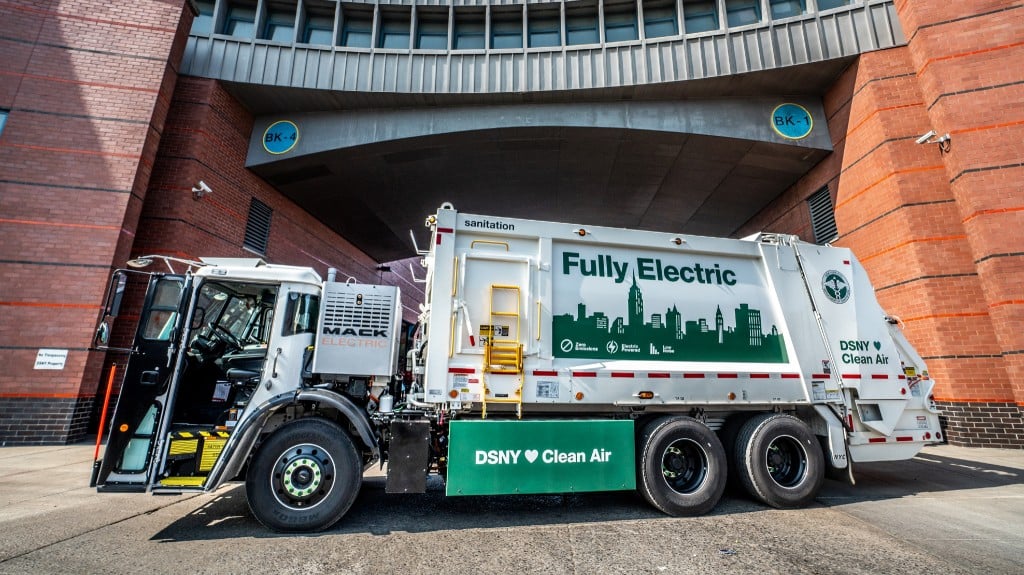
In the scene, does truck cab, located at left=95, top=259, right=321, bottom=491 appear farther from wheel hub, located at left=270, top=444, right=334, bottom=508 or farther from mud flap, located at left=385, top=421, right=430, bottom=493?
mud flap, located at left=385, top=421, right=430, bottom=493

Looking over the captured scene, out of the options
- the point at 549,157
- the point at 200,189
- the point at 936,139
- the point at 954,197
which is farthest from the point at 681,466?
the point at 200,189

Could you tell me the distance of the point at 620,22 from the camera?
12.2m

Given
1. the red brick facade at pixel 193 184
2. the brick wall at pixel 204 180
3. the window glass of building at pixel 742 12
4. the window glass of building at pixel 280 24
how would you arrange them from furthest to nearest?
the window glass of building at pixel 280 24 < the window glass of building at pixel 742 12 < the brick wall at pixel 204 180 < the red brick facade at pixel 193 184

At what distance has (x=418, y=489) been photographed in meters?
4.20

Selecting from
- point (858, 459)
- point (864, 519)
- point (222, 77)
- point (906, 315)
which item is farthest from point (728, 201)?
point (222, 77)

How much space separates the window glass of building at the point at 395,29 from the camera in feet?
40.4

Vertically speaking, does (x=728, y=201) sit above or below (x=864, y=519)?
above

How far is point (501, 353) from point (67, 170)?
33.5ft

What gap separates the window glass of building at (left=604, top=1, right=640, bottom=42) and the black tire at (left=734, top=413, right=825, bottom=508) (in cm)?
1147

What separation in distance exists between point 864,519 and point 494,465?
411 cm

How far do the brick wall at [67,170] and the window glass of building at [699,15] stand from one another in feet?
43.2

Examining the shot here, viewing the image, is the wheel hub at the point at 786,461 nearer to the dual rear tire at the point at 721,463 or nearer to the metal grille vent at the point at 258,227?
the dual rear tire at the point at 721,463

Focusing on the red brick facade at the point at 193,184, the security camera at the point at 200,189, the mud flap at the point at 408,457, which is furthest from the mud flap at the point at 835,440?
the security camera at the point at 200,189

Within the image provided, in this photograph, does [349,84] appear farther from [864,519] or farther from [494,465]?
[864,519]
